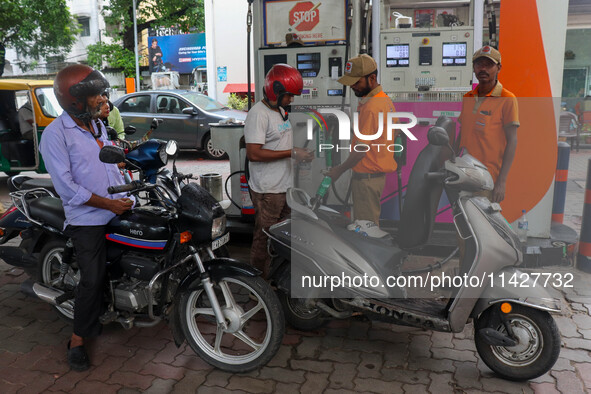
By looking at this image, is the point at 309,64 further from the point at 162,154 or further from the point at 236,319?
the point at 236,319

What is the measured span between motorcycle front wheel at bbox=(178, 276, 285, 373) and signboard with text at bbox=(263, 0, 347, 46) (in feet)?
10.1

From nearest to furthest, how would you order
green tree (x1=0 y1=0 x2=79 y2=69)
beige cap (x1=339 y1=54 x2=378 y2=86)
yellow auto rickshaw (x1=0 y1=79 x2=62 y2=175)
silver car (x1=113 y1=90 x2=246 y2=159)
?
beige cap (x1=339 y1=54 x2=378 y2=86)
yellow auto rickshaw (x1=0 y1=79 x2=62 y2=175)
silver car (x1=113 y1=90 x2=246 y2=159)
green tree (x1=0 y1=0 x2=79 y2=69)

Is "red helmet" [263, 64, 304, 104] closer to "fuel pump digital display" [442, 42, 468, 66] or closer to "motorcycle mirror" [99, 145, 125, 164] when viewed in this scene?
"motorcycle mirror" [99, 145, 125, 164]

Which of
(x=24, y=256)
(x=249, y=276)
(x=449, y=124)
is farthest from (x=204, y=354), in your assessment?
(x=449, y=124)

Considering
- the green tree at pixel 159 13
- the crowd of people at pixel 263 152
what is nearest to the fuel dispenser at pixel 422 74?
the crowd of people at pixel 263 152

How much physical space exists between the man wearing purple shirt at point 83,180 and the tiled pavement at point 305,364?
25 cm

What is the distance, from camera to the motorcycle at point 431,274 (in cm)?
299

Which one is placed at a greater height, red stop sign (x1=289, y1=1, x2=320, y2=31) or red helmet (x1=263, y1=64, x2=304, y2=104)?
red stop sign (x1=289, y1=1, x2=320, y2=31)

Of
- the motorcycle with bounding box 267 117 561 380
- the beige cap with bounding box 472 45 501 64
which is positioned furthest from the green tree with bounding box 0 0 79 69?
the motorcycle with bounding box 267 117 561 380

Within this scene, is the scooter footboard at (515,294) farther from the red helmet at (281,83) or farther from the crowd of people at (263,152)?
the red helmet at (281,83)

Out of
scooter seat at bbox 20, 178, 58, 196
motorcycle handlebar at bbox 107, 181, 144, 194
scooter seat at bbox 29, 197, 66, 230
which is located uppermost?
motorcycle handlebar at bbox 107, 181, 144, 194

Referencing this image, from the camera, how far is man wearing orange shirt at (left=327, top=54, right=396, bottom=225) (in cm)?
402

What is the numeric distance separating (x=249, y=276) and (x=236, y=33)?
17184mm

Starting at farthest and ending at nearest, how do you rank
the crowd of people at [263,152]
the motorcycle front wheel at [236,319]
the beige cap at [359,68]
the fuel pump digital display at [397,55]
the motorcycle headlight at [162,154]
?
the fuel pump digital display at [397,55] → the beige cap at [359,68] → the motorcycle headlight at [162,154] → the crowd of people at [263,152] → the motorcycle front wheel at [236,319]
